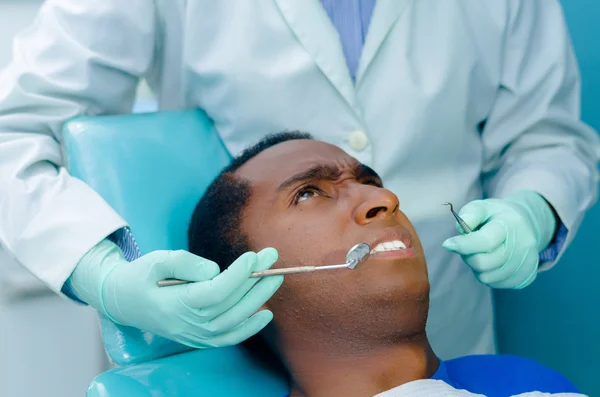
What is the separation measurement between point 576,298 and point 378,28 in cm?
95

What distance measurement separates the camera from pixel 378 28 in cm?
152

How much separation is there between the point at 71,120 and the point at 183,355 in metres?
0.52

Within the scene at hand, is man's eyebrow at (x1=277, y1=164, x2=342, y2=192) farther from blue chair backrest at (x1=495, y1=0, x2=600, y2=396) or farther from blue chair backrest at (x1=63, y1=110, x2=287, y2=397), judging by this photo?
blue chair backrest at (x1=495, y1=0, x2=600, y2=396)

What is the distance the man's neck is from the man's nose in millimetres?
198

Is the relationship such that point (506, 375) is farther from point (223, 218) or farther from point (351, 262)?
point (223, 218)

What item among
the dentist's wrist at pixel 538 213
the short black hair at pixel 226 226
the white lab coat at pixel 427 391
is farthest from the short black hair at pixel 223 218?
the dentist's wrist at pixel 538 213

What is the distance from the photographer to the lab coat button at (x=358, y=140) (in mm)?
1496

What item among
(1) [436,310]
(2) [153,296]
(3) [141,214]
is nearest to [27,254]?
(3) [141,214]

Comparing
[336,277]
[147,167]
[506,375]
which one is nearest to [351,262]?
[336,277]

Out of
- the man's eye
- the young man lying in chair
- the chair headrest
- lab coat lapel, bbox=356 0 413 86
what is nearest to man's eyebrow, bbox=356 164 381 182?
the young man lying in chair

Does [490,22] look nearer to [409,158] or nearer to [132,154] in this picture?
[409,158]

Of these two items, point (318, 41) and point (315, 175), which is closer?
point (315, 175)

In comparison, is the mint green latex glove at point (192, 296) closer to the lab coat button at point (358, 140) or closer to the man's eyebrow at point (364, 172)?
the man's eyebrow at point (364, 172)

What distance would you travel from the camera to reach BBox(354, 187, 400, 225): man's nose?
1204mm
